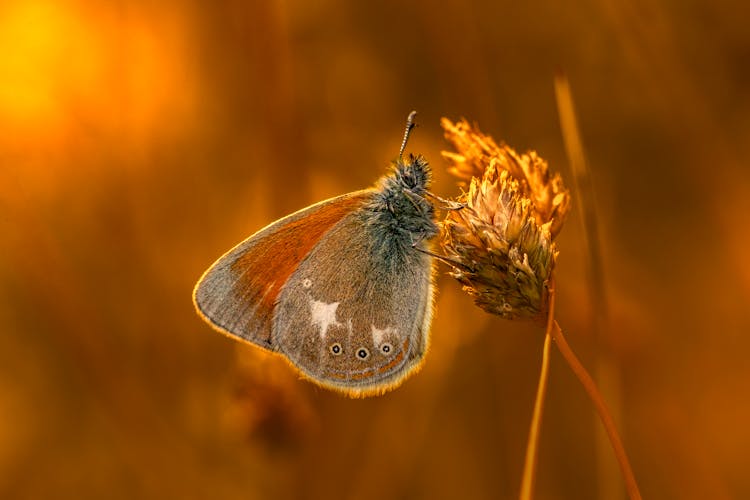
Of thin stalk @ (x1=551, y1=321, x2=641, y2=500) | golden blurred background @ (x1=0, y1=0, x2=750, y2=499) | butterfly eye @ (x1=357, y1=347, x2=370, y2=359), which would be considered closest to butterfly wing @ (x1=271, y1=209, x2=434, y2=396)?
butterfly eye @ (x1=357, y1=347, x2=370, y2=359)

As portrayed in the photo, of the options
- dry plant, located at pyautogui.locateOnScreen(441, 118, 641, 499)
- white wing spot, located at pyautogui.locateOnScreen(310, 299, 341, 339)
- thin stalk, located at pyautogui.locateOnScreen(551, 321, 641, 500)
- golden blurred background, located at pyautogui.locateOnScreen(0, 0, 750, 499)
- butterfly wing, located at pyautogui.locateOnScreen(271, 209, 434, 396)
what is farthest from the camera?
golden blurred background, located at pyautogui.locateOnScreen(0, 0, 750, 499)

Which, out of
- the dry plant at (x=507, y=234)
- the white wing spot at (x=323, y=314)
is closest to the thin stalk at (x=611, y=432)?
the dry plant at (x=507, y=234)

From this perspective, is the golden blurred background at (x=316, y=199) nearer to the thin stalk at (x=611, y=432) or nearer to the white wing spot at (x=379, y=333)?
the white wing spot at (x=379, y=333)

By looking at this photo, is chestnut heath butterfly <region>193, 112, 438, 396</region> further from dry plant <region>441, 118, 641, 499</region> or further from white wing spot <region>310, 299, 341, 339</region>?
dry plant <region>441, 118, 641, 499</region>

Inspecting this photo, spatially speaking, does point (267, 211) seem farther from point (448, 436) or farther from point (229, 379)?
point (448, 436)

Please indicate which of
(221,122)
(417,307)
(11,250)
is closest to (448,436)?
(417,307)

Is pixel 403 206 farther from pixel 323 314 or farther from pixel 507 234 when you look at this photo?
pixel 507 234
